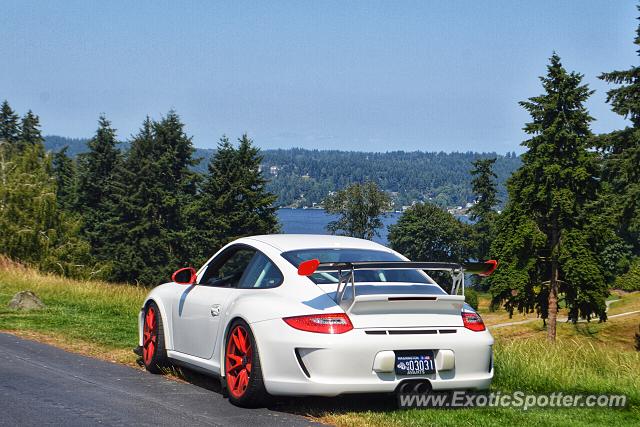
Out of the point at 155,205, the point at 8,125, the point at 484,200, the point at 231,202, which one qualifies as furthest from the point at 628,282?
the point at 8,125

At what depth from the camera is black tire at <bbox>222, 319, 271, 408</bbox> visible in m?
7.02

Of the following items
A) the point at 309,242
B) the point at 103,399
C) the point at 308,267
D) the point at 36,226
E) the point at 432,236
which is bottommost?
the point at 103,399

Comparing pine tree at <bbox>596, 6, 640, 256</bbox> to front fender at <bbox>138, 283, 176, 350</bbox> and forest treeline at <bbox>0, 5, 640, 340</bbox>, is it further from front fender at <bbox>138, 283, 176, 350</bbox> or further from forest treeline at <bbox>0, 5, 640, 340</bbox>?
front fender at <bbox>138, 283, 176, 350</bbox>

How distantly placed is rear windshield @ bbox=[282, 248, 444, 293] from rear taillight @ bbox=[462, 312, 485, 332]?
30 cm

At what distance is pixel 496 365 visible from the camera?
9.12m

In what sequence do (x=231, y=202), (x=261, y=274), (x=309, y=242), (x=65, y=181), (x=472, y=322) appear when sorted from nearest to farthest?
(x=472, y=322)
(x=261, y=274)
(x=309, y=242)
(x=231, y=202)
(x=65, y=181)

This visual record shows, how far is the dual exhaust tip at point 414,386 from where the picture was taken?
22.4ft

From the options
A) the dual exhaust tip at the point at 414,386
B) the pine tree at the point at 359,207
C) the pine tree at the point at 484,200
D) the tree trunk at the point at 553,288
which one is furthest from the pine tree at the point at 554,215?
the pine tree at the point at 359,207

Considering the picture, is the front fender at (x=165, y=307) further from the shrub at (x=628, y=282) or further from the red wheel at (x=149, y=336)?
the shrub at (x=628, y=282)

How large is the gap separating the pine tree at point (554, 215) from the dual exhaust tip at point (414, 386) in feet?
152

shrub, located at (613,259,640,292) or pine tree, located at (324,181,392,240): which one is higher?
pine tree, located at (324,181,392,240)

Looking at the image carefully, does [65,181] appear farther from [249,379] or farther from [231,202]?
[249,379]

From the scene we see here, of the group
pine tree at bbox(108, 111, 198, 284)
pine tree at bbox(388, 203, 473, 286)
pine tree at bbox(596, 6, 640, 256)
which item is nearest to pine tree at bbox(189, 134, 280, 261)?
pine tree at bbox(108, 111, 198, 284)

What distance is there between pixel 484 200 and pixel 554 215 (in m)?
51.3
